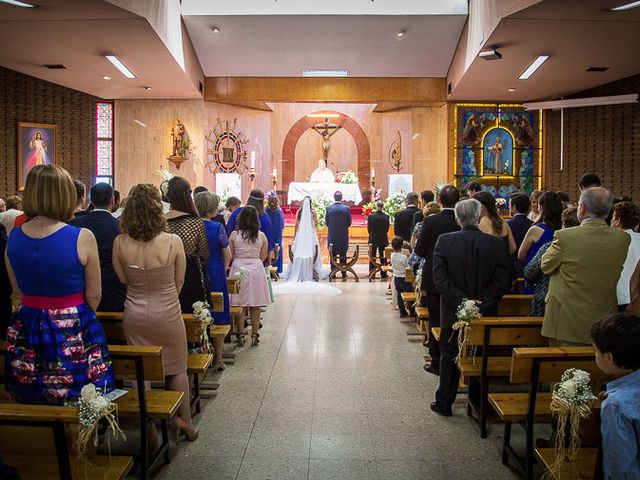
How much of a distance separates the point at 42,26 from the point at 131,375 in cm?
712

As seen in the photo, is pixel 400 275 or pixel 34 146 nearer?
pixel 400 275

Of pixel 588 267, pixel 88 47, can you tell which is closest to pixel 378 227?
pixel 88 47

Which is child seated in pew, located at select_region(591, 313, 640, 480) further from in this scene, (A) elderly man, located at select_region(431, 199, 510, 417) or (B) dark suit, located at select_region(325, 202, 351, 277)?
(B) dark suit, located at select_region(325, 202, 351, 277)

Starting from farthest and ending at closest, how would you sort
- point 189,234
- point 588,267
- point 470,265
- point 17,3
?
1. point 17,3
2. point 189,234
3. point 470,265
4. point 588,267

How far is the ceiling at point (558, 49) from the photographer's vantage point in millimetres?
8344

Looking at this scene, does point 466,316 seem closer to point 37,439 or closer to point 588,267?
point 588,267

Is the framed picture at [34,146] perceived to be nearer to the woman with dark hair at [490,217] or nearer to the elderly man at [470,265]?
the woman with dark hair at [490,217]

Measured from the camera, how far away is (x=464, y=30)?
1180cm

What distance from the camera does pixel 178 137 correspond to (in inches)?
557

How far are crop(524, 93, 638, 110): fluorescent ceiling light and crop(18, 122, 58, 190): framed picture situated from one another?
10.4 metres

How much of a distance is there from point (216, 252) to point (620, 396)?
3733 mm

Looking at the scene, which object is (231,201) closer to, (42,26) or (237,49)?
(42,26)

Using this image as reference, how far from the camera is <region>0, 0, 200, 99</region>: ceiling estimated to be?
819cm

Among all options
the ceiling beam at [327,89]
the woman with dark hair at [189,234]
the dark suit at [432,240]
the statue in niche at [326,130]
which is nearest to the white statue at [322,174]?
the statue in niche at [326,130]
